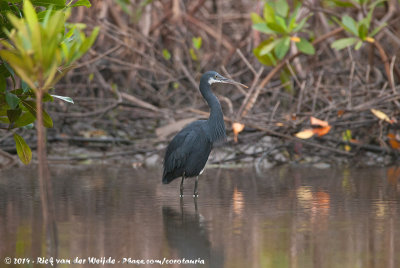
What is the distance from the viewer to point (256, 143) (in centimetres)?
971

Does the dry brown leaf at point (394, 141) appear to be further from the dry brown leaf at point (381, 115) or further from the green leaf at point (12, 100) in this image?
the green leaf at point (12, 100)

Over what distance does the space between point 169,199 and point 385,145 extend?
3594 mm

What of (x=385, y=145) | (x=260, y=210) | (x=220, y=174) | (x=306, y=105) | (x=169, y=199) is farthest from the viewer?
(x=306, y=105)

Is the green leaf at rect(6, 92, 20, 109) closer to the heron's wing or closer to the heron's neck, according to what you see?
the heron's wing

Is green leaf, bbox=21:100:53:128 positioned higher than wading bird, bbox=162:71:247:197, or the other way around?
green leaf, bbox=21:100:53:128

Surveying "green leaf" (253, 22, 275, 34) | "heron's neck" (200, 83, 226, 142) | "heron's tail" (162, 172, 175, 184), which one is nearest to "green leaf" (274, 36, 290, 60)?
"green leaf" (253, 22, 275, 34)

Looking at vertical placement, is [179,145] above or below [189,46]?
below

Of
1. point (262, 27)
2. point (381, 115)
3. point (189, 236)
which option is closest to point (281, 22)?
point (262, 27)

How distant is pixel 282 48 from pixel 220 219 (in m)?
4.28

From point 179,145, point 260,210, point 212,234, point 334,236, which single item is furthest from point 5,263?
point 179,145

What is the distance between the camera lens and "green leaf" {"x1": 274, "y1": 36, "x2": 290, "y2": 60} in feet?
29.7

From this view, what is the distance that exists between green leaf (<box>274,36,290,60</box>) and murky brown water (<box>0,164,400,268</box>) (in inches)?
63.6

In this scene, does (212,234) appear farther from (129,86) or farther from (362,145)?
(129,86)

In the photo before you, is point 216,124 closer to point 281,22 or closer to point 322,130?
point 322,130
